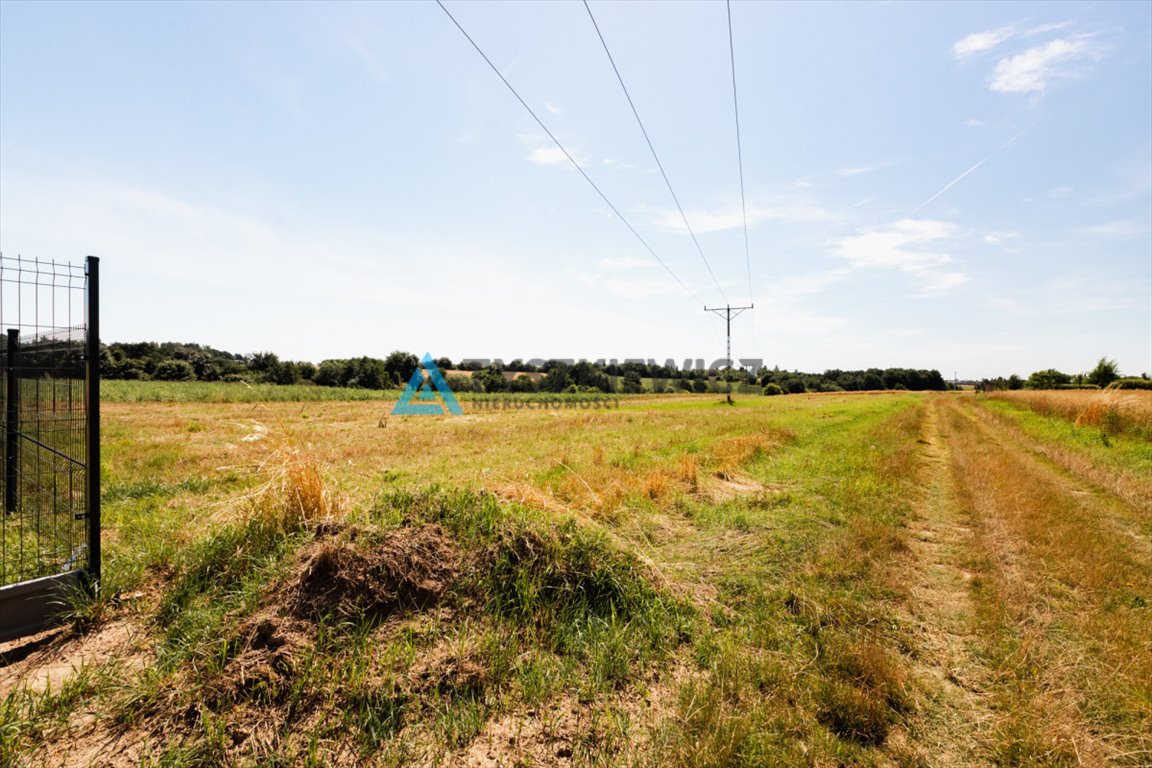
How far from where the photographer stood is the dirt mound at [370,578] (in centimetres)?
389

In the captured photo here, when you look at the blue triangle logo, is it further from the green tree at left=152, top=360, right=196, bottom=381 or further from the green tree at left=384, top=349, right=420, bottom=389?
the green tree at left=152, top=360, right=196, bottom=381

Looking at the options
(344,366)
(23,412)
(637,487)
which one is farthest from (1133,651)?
(344,366)

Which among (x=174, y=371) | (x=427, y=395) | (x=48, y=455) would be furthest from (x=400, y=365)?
(x=48, y=455)

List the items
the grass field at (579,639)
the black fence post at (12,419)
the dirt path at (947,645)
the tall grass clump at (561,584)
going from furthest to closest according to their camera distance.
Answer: the black fence post at (12,419)
the tall grass clump at (561,584)
the dirt path at (947,645)
the grass field at (579,639)

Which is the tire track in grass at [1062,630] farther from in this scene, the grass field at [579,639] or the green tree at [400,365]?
the green tree at [400,365]

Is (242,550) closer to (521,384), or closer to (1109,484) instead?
(1109,484)

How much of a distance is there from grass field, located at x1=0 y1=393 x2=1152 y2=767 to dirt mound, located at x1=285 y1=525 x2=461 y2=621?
0.02 m

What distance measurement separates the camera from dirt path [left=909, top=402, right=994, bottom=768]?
10.0ft

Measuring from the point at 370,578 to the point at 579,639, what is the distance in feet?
6.42

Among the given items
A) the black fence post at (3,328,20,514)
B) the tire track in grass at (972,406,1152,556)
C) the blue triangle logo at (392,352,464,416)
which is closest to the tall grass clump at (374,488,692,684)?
the black fence post at (3,328,20,514)

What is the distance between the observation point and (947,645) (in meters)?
4.17

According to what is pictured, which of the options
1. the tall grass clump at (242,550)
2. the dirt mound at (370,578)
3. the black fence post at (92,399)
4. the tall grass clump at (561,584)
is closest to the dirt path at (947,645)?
the tall grass clump at (561,584)

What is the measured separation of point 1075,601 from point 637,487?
19.5 ft

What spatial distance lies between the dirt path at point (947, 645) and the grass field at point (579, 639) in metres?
0.02
